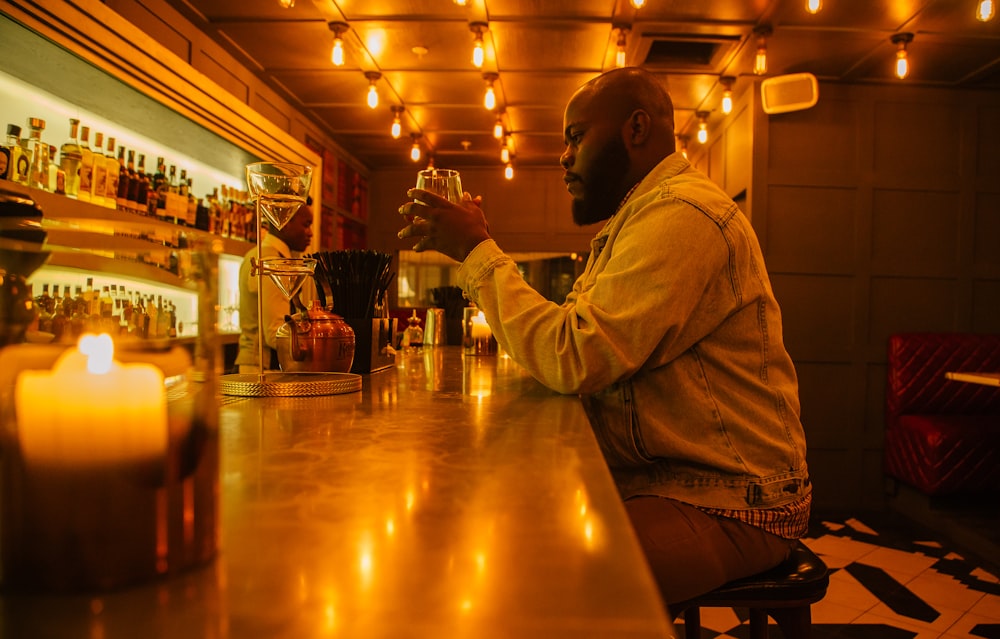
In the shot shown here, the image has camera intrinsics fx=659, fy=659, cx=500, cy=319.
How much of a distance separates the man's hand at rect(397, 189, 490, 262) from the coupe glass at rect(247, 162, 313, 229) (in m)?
0.20

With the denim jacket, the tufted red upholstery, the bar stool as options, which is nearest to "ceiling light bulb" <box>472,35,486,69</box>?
the denim jacket

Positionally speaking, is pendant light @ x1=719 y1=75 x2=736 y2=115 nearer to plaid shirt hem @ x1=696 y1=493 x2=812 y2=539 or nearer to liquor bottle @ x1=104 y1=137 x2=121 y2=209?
liquor bottle @ x1=104 y1=137 x2=121 y2=209

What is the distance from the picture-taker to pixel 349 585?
0.34 meters

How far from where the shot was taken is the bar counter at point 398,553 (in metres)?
0.30

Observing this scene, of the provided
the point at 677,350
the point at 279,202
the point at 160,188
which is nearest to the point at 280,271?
the point at 279,202

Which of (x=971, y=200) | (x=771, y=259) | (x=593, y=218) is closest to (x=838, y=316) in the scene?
(x=771, y=259)

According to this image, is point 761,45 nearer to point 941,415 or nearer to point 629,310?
point 941,415

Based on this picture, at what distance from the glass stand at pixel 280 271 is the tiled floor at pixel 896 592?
6.43 feet

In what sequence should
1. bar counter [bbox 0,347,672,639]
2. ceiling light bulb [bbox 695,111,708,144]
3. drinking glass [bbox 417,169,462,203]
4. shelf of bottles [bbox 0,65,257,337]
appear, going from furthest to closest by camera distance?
ceiling light bulb [bbox 695,111,708,144] < drinking glass [bbox 417,169,462,203] < shelf of bottles [bbox 0,65,257,337] < bar counter [bbox 0,347,672,639]

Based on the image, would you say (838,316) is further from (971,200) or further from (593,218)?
(593,218)

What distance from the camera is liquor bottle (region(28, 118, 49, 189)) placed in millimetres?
2283

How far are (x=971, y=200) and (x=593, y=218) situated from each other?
400cm

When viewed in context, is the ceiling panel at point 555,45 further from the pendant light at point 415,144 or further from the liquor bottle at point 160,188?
the liquor bottle at point 160,188

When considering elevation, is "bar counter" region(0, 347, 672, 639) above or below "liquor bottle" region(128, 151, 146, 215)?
below
